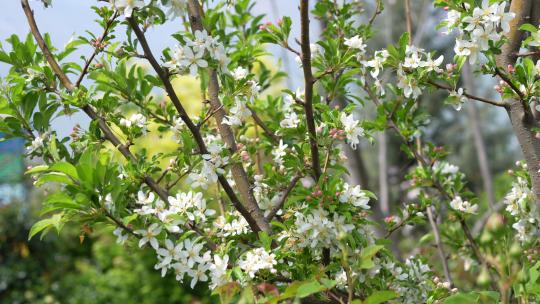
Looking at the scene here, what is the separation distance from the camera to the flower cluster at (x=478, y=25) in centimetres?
151

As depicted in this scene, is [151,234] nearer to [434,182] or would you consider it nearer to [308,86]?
[308,86]

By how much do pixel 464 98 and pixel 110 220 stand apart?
979 millimetres

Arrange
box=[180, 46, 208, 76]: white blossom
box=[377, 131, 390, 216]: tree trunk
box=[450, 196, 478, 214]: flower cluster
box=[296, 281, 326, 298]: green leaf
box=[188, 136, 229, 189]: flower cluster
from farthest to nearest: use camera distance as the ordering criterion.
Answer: box=[377, 131, 390, 216]: tree trunk < box=[450, 196, 478, 214]: flower cluster < box=[188, 136, 229, 189]: flower cluster < box=[180, 46, 208, 76]: white blossom < box=[296, 281, 326, 298]: green leaf

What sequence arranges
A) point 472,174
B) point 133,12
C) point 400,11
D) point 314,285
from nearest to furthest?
point 314,285
point 133,12
point 472,174
point 400,11

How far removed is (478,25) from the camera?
1540 mm

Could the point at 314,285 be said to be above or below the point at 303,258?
below

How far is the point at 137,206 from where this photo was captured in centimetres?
169

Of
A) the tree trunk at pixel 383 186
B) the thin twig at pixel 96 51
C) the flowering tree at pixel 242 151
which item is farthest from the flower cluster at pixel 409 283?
the tree trunk at pixel 383 186

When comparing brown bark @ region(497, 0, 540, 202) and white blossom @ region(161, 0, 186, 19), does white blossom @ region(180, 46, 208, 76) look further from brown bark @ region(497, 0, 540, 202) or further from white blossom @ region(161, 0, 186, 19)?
brown bark @ region(497, 0, 540, 202)

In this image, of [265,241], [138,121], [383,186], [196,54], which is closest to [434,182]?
[265,241]

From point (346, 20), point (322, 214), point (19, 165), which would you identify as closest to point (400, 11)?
point (19, 165)

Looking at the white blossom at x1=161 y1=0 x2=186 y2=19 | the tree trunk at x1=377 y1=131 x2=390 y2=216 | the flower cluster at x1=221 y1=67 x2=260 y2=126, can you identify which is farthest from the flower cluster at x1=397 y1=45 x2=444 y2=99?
the tree trunk at x1=377 y1=131 x2=390 y2=216

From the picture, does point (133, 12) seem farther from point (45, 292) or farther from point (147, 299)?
point (45, 292)

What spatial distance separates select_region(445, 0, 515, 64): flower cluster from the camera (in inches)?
59.6
